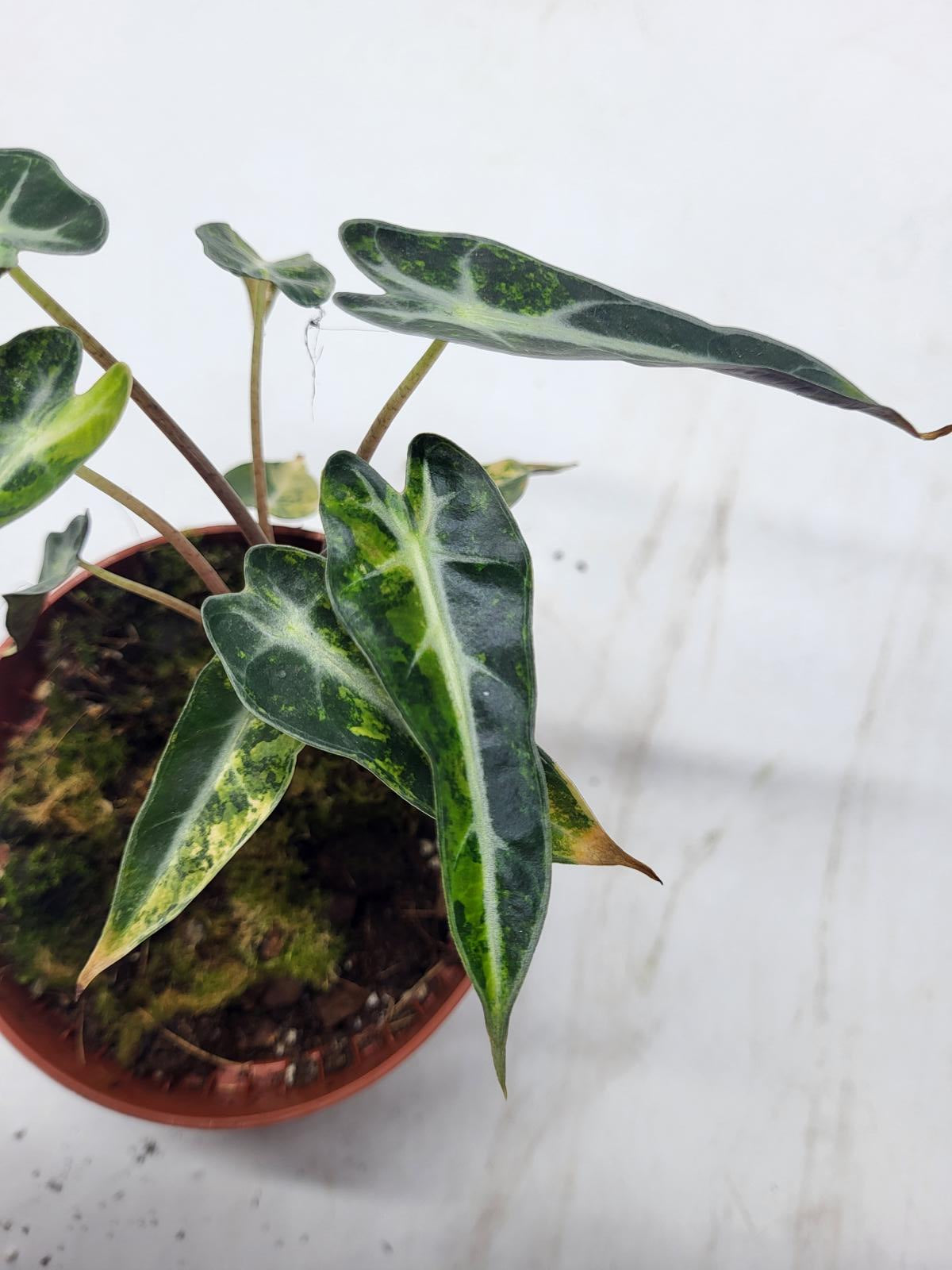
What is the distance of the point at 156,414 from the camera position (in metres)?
0.65

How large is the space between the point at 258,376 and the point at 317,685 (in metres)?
0.28

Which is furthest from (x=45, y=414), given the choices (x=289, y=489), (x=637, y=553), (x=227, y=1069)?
(x=637, y=553)

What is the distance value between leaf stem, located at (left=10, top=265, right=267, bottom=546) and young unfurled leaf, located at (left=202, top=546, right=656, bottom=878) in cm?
14

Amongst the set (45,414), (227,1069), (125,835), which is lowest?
(227,1069)

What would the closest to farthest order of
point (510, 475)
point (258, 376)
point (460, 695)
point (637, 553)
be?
point (460, 695), point (258, 376), point (510, 475), point (637, 553)

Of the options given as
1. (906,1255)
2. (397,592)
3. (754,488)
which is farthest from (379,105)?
(906,1255)

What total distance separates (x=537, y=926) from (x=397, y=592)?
195 millimetres

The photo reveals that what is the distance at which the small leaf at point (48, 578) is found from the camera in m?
0.60

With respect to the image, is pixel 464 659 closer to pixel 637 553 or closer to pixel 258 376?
pixel 258 376

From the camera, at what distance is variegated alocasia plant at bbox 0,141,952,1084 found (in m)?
0.48

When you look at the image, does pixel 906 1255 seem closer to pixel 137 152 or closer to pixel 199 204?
pixel 199 204

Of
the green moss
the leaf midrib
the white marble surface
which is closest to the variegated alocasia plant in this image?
the leaf midrib

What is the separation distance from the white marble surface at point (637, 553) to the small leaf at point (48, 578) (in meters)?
0.40

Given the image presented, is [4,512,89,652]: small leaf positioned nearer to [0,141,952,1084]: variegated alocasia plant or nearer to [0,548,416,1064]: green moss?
[0,141,952,1084]: variegated alocasia plant
